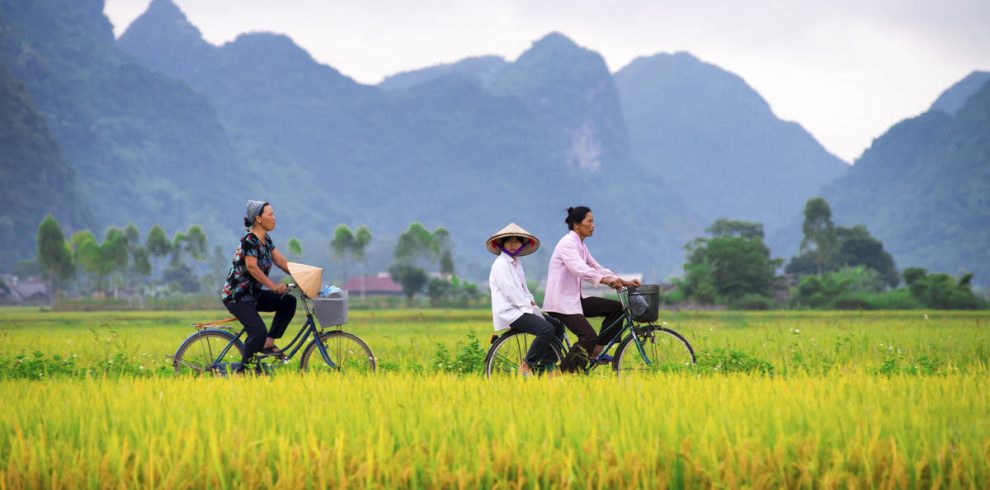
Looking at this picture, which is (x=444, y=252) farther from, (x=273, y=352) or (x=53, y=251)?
(x=273, y=352)

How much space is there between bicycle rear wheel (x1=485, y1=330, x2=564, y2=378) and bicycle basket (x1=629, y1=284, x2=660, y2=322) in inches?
35.9

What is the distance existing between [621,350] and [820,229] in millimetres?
96619

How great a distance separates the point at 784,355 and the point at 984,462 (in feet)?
29.0

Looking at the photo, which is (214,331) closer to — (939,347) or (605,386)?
(605,386)

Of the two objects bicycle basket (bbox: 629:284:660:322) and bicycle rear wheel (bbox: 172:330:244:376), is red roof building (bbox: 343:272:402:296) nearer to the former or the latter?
bicycle rear wheel (bbox: 172:330:244:376)

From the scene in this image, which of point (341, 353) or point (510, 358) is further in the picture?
point (341, 353)

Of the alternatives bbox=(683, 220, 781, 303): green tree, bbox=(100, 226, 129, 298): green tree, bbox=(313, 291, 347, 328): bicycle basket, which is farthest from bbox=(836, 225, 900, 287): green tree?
bbox=(313, 291, 347, 328): bicycle basket

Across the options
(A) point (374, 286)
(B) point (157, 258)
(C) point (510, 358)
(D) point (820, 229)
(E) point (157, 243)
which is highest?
(D) point (820, 229)

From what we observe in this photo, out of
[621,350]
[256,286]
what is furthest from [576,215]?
[256,286]

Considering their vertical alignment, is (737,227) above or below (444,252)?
above

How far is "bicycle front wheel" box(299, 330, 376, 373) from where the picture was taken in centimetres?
1078

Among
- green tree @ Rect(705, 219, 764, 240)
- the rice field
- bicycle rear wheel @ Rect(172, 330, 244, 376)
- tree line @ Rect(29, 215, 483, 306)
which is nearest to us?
the rice field

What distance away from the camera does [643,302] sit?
980cm

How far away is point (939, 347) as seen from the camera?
15.6 metres
